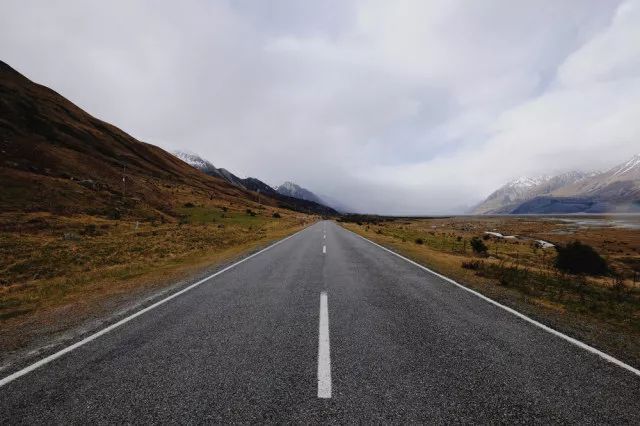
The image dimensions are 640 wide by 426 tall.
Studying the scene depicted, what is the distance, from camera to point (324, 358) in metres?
4.64

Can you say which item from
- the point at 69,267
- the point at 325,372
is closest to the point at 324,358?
the point at 325,372

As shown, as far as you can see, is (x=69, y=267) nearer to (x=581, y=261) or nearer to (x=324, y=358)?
(x=324, y=358)

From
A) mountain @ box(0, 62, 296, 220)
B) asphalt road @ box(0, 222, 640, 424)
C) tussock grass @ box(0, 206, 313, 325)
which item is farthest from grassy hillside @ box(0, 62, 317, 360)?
asphalt road @ box(0, 222, 640, 424)

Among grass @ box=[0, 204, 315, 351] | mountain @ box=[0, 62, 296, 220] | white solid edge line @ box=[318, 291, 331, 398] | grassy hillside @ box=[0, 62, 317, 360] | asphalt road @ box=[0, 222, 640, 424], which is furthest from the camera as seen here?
mountain @ box=[0, 62, 296, 220]

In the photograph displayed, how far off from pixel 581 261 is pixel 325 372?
2213 cm

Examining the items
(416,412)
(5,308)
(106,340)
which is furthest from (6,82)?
(416,412)

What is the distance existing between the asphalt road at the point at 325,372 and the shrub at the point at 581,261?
53.3ft

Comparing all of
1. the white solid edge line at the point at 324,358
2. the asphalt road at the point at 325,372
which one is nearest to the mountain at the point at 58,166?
the asphalt road at the point at 325,372

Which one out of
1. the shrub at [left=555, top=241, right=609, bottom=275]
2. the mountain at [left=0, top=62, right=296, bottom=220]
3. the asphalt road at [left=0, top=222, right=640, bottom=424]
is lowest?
the shrub at [left=555, top=241, right=609, bottom=275]

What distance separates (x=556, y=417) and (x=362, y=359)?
2.36 metres

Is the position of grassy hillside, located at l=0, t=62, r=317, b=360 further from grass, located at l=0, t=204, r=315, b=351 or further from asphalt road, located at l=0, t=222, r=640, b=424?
asphalt road, located at l=0, t=222, r=640, b=424

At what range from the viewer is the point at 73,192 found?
39.2 metres

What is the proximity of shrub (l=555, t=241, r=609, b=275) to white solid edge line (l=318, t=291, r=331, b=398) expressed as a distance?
19111mm

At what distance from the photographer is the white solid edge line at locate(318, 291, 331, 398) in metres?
3.83
